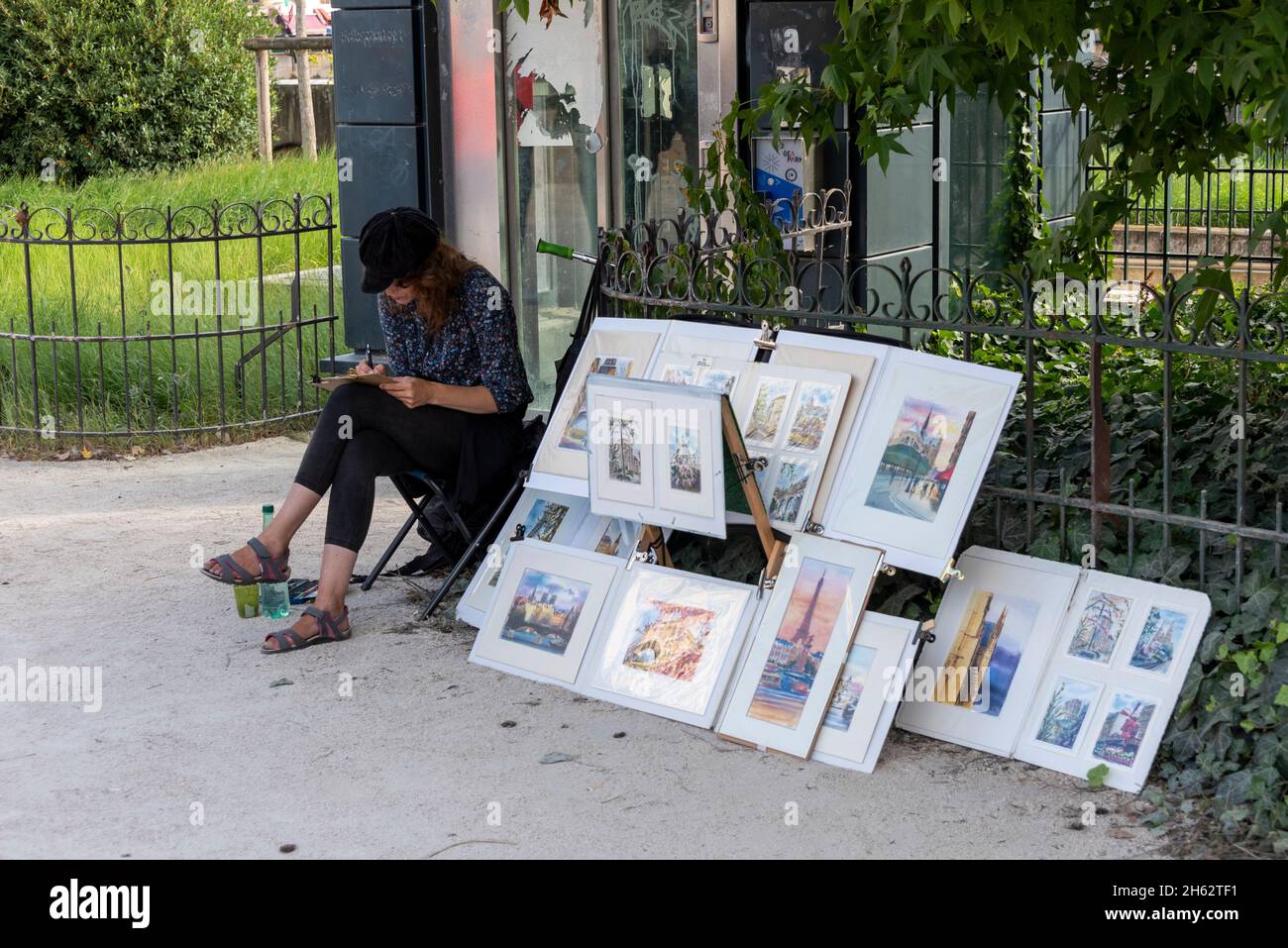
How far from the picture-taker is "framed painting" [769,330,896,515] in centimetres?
452

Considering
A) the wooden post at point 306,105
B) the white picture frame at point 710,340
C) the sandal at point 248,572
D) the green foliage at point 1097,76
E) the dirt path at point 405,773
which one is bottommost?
the dirt path at point 405,773

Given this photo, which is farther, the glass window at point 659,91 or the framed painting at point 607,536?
the glass window at point 659,91

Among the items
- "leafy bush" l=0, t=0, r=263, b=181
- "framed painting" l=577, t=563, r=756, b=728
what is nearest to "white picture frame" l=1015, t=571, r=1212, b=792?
"framed painting" l=577, t=563, r=756, b=728

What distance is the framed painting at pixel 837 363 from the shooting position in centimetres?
452

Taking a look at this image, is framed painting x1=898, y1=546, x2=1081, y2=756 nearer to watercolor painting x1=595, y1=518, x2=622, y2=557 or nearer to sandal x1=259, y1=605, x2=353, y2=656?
watercolor painting x1=595, y1=518, x2=622, y2=557

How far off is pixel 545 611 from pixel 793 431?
1.03 m

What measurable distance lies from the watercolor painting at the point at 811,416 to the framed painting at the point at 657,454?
0.93 feet

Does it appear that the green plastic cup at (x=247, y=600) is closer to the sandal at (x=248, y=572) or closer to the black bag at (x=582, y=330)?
the sandal at (x=248, y=572)

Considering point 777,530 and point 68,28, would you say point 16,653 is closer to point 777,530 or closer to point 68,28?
point 777,530

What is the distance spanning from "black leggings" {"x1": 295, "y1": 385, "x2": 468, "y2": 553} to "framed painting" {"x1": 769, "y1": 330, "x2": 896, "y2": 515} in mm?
1365

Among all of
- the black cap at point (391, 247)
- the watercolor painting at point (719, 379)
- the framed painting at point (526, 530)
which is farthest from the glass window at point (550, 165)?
the watercolor painting at point (719, 379)

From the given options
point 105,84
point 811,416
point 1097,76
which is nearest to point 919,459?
point 811,416

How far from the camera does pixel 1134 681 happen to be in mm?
4141

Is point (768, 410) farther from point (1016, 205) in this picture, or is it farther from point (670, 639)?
point (1016, 205)
